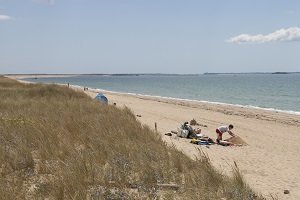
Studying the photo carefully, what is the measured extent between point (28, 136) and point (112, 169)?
123 inches

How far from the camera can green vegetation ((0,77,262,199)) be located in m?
5.49

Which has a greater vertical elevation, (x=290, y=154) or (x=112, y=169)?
(x=112, y=169)

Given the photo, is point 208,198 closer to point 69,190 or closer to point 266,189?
point 69,190

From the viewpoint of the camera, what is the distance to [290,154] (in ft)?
41.4

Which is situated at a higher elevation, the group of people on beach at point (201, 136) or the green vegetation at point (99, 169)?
the green vegetation at point (99, 169)

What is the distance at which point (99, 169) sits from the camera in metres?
6.39

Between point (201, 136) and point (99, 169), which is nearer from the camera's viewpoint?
point (99, 169)

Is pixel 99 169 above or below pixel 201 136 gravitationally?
above

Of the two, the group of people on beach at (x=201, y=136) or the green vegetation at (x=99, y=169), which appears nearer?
the green vegetation at (x=99, y=169)

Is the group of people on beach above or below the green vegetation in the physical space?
below

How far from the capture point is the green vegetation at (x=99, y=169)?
18.0 feet

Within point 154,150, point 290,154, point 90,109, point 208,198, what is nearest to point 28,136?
point 154,150

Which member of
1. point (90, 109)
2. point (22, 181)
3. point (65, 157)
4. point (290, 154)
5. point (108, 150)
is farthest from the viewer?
point (90, 109)

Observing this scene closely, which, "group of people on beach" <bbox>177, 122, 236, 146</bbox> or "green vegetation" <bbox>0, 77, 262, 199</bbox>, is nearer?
"green vegetation" <bbox>0, 77, 262, 199</bbox>
